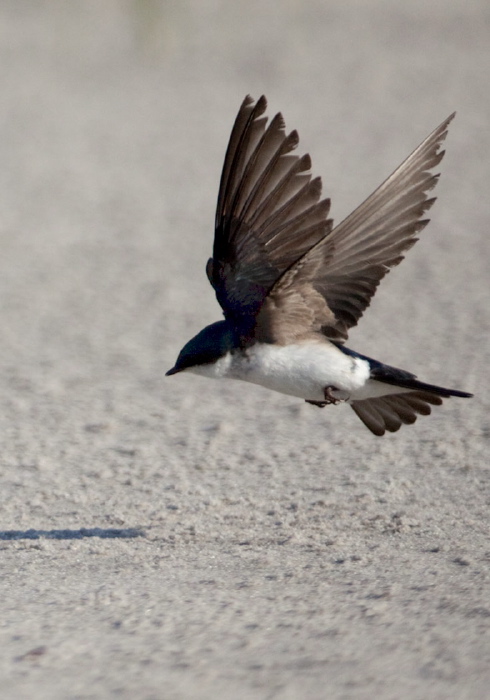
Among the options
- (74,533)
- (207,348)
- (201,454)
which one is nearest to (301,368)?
(207,348)

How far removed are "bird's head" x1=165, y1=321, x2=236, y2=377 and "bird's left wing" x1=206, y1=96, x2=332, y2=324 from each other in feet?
0.30

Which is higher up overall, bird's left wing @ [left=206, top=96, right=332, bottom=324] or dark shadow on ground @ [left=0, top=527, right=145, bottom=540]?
bird's left wing @ [left=206, top=96, right=332, bottom=324]

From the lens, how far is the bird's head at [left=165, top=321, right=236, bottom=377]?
4066 millimetres

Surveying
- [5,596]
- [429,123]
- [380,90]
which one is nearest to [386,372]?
[5,596]

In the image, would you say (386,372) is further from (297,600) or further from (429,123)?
(429,123)

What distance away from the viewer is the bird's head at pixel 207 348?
4.07 m

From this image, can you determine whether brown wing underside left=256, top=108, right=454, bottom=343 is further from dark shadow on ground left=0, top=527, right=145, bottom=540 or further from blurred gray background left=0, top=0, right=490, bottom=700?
dark shadow on ground left=0, top=527, right=145, bottom=540

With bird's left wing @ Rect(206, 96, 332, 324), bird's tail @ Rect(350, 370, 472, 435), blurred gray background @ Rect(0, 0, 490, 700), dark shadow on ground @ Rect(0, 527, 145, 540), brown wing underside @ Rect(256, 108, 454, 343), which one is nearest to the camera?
blurred gray background @ Rect(0, 0, 490, 700)

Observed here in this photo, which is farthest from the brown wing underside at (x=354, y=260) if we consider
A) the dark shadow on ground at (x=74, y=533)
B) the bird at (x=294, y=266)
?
the dark shadow on ground at (x=74, y=533)

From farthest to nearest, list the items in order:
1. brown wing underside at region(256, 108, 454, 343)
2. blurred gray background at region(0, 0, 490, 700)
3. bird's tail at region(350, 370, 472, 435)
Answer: bird's tail at region(350, 370, 472, 435) < brown wing underside at region(256, 108, 454, 343) < blurred gray background at region(0, 0, 490, 700)

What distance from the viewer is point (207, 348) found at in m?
4.08

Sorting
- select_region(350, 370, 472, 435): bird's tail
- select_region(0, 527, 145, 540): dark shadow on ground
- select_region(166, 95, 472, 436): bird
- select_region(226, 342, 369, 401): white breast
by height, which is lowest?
select_region(0, 527, 145, 540): dark shadow on ground

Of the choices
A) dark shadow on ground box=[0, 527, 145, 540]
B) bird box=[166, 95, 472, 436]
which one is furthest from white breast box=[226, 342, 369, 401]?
dark shadow on ground box=[0, 527, 145, 540]

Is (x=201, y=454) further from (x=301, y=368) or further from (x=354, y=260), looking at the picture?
(x=354, y=260)
